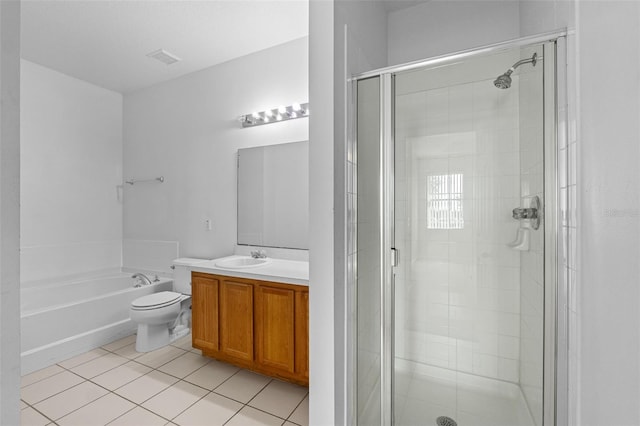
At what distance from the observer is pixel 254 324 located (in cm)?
209

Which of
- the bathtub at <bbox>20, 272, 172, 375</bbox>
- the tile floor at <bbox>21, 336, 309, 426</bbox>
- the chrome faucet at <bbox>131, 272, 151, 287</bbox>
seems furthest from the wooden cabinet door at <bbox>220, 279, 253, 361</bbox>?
the chrome faucet at <bbox>131, 272, 151, 287</bbox>

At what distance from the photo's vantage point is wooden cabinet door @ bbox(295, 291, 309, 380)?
6.25 ft

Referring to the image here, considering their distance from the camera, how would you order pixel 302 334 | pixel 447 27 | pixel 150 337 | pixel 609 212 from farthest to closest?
pixel 150 337
pixel 447 27
pixel 302 334
pixel 609 212

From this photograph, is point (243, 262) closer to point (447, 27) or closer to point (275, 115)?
point (275, 115)

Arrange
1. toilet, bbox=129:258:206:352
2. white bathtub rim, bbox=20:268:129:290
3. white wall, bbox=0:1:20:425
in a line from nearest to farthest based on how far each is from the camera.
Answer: white wall, bbox=0:1:20:425, toilet, bbox=129:258:206:352, white bathtub rim, bbox=20:268:129:290

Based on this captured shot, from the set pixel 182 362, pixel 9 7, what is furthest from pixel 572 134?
pixel 182 362

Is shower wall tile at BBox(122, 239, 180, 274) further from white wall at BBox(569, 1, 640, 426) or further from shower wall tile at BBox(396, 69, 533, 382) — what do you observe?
white wall at BBox(569, 1, 640, 426)

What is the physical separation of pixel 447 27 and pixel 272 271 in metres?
2.17

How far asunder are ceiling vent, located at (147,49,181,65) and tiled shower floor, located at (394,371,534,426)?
3.30 meters

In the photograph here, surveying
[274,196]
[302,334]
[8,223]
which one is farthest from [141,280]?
[8,223]

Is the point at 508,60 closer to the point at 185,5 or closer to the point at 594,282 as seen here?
the point at 594,282

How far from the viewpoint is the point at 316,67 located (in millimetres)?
1361

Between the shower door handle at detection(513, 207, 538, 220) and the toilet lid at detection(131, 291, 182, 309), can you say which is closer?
the shower door handle at detection(513, 207, 538, 220)

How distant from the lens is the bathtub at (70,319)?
89.4 inches
